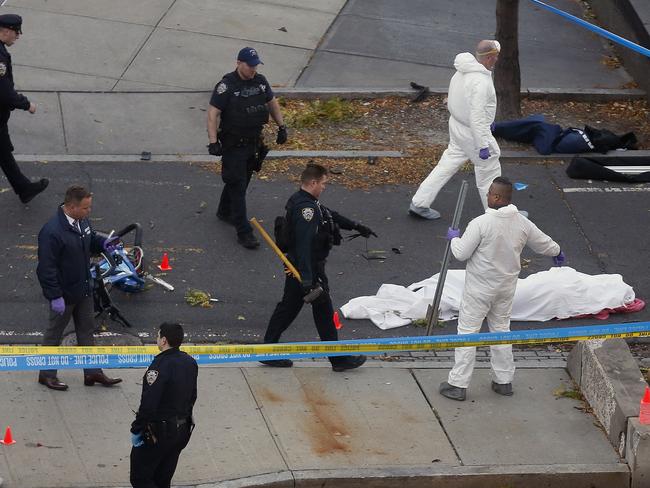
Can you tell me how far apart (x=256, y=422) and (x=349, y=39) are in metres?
8.94

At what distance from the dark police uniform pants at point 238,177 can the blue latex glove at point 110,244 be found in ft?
5.54

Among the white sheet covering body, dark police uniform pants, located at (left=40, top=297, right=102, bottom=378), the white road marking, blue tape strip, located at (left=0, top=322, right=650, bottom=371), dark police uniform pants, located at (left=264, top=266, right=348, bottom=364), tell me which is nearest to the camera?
blue tape strip, located at (left=0, top=322, right=650, bottom=371)

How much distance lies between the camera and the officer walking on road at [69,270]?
25.4ft

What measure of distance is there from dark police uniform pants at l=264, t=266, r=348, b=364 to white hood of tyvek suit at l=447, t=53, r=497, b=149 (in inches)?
115

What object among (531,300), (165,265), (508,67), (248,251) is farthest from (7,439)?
(508,67)

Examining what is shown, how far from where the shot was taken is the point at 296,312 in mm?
8734

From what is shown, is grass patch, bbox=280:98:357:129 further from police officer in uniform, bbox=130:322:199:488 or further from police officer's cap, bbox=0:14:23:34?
police officer in uniform, bbox=130:322:199:488

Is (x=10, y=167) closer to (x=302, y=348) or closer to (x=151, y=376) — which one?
(x=302, y=348)

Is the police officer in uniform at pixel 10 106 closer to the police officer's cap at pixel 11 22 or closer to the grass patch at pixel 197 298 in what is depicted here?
the police officer's cap at pixel 11 22

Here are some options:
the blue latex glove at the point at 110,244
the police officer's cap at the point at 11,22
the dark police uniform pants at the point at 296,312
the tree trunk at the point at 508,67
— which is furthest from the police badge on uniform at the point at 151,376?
the tree trunk at the point at 508,67

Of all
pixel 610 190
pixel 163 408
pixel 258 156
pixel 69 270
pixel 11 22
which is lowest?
pixel 610 190

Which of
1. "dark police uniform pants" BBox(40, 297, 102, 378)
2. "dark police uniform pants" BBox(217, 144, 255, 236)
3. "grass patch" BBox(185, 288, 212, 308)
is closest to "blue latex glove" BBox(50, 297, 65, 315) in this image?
"dark police uniform pants" BBox(40, 297, 102, 378)

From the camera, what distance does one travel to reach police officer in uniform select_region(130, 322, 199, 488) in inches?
249

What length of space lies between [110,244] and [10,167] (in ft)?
9.07
